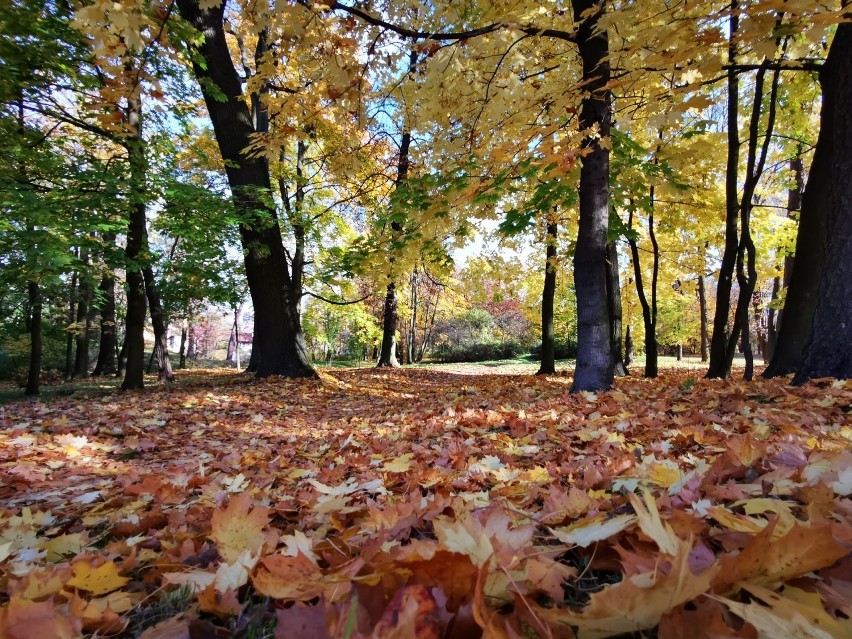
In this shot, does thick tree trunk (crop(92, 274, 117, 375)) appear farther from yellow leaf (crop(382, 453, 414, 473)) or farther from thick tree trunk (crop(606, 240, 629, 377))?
yellow leaf (crop(382, 453, 414, 473))

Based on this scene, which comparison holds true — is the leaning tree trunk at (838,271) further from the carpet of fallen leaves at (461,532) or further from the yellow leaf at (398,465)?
the yellow leaf at (398,465)

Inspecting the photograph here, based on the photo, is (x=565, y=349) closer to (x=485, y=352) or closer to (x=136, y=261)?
(x=485, y=352)

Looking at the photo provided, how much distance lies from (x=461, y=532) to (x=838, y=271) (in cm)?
497

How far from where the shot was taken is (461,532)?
77cm

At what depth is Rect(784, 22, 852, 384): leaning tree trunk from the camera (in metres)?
3.94

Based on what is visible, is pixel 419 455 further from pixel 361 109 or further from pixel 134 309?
pixel 134 309

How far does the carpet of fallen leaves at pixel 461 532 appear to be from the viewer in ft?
1.93

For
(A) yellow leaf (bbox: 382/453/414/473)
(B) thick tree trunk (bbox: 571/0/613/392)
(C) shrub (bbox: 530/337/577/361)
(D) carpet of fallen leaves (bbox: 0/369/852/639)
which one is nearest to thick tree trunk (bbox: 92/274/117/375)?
(D) carpet of fallen leaves (bbox: 0/369/852/639)

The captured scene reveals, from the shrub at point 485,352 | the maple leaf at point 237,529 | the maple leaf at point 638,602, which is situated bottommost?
the shrub at point 485,352

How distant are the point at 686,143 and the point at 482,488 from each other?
7781 millimetres

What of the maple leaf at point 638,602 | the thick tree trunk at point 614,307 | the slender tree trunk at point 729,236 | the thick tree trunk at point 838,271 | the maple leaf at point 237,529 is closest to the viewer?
the maple leaf at point 638,602

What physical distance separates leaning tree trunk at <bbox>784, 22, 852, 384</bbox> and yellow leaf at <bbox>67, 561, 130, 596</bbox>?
17.6 feet

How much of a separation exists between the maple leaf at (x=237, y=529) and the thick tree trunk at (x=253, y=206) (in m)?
7.22

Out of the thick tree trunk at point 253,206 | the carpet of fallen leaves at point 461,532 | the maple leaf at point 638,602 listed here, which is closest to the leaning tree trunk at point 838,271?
the carpet of fallen leaves at point 461,532
